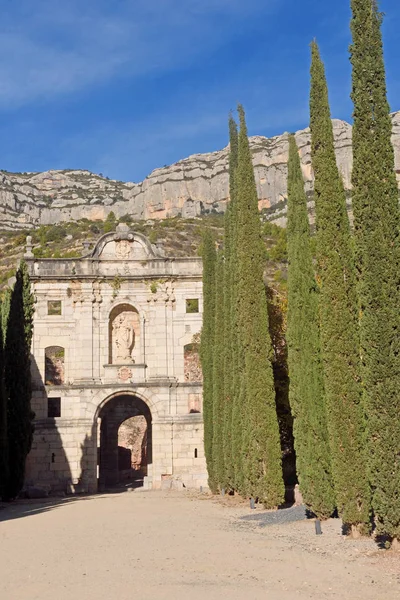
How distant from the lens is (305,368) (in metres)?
15.4

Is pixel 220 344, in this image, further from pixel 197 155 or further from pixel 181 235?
pixel 197 155

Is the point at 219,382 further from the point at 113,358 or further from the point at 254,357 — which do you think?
the point at 113,358

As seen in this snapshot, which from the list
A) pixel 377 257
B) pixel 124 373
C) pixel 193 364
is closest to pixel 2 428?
pixel 124 373

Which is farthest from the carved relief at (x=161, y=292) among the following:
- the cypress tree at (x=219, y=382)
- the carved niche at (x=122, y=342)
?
the cypress tree at (x=219, y=382)

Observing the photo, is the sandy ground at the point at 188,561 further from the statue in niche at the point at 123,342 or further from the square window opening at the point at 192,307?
the square window opening at the point at 192,307

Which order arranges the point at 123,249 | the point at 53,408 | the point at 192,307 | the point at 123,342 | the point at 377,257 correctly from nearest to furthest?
1. the point at 377,257
2. the point at 53,408
3. the point at 123,342
4. the point at 123,249
5. the point at 192,307

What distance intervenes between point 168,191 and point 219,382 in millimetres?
72957

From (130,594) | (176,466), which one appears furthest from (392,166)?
(176,466)

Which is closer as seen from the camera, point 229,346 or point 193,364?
point 229,346

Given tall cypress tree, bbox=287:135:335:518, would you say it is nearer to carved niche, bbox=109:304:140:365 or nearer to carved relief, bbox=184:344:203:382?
carved niche, bbox=109:304:140:365

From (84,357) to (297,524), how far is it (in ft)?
59.1

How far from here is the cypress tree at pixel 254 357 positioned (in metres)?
18.4

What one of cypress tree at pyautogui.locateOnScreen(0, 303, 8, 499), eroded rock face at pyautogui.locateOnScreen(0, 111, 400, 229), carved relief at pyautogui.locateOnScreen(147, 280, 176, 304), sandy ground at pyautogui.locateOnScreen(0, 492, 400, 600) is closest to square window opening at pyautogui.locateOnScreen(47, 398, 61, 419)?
carved relief at pyautogui.locateOnScreen(147, 280, 176, 304)

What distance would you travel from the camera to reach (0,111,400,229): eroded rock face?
87625 mm
